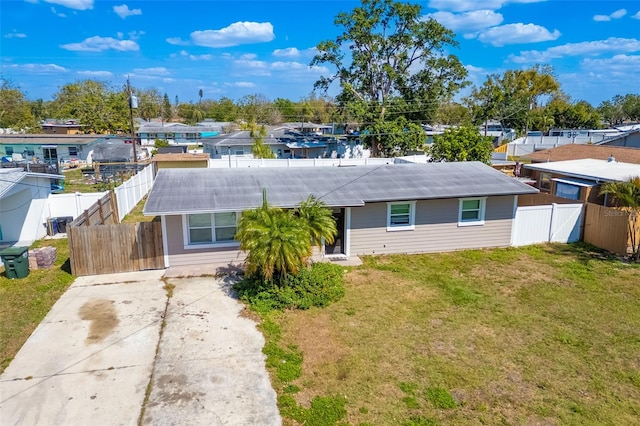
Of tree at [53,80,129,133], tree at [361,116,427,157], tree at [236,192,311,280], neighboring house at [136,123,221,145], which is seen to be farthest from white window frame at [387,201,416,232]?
tree at [53,80,129,133]

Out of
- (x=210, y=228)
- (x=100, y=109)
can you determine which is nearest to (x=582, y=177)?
(x=210, y=228)

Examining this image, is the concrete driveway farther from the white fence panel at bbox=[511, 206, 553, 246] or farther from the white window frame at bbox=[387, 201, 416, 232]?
the white fence panel at bbox=[511, 206, 553, 246]

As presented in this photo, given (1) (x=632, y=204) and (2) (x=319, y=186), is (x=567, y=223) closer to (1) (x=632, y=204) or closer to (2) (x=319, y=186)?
(1) (x=632, y=204)

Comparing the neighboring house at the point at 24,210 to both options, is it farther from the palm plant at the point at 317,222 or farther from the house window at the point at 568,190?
Result: the house window at the point at 568,190

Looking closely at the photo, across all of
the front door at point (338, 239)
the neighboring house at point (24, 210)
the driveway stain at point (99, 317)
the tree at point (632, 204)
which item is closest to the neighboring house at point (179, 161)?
the neighboring house at point (24, 210)

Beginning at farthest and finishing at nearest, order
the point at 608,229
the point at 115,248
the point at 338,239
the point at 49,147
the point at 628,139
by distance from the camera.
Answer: the point at 49,147 < the point at 628,139 < the point at 608,229 < the point at 338,239 < the point at 115,248

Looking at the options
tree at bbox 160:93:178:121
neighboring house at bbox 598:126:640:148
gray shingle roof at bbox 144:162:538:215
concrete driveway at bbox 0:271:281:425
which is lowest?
concrete driveway at bbox 0:271:281:425
